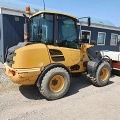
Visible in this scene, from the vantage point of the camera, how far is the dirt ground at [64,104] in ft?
12.5

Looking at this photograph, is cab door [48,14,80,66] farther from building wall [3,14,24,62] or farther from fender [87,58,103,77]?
building wall [3,14,24,62]

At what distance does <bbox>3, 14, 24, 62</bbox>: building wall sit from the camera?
8914mm

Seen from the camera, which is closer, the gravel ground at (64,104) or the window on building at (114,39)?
the gravel ground at (64,104)

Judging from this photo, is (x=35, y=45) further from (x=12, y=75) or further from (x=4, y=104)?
(x=4, y=104)

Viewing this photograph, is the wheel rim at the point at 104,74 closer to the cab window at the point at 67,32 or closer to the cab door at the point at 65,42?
the cab door at the point at 65,42

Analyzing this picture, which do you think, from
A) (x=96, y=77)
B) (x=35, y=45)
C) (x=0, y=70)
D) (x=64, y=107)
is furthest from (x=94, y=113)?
(x=0, y=70)

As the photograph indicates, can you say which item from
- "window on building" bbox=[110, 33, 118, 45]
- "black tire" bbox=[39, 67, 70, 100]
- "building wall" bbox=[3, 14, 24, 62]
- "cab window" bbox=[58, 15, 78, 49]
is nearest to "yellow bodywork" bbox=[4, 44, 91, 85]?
"black tire" bbox=[39, 67, 70, 100]

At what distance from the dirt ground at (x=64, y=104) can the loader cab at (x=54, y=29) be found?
5.25 feet

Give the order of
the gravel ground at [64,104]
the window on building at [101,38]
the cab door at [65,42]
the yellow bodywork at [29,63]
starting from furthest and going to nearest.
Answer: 1. the window on building at [101,38]
2. the cab door at [65,42]
3. the yellow bodywork at [29,63]
4. the gravel ground at [64,104]

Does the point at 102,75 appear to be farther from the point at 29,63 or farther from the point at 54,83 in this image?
→ the point at 29,63

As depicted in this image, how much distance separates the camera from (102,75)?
6.13 meters

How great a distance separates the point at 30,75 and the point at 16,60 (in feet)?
1.77

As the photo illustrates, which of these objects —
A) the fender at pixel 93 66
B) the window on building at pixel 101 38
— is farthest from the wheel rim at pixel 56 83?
the window on building at pixel 101 38

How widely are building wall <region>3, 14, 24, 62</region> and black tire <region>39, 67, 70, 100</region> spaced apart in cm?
524
